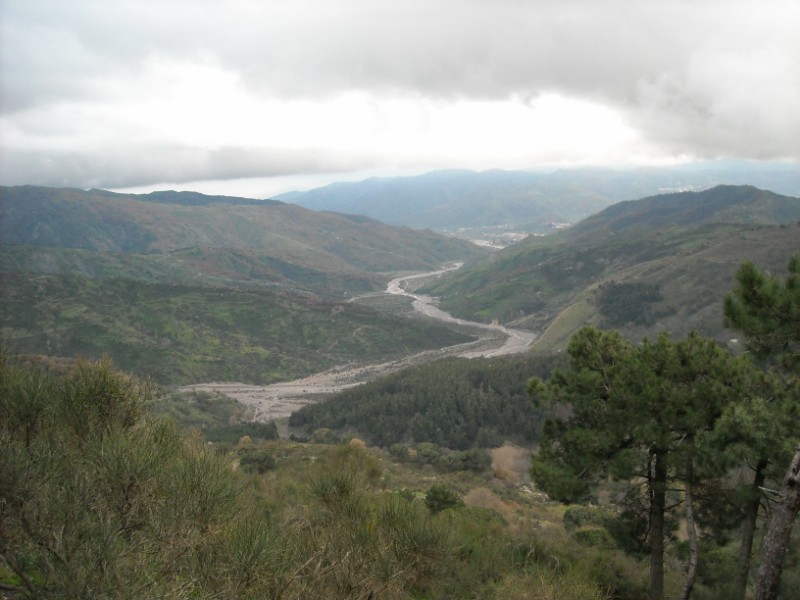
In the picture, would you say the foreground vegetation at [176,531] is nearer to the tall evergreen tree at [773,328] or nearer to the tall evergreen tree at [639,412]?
the tall evergreen tree at [639,412]

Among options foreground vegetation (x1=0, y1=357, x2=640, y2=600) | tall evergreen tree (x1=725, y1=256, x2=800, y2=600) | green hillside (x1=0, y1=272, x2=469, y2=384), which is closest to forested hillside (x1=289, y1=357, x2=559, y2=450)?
green hillside (x1=0, y1=272, x2=469, y2=384)

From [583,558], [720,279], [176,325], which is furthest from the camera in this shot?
[176,325]

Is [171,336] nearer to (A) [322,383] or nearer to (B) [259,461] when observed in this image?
(A) [322,383]

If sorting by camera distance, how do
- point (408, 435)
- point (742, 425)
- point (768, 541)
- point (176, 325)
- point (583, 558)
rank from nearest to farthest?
point (768, 541) < point (742, 425) < point (583, 558) < point (408, 435) < point (176, 325)

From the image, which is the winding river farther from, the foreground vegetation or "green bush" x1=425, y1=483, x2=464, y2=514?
the foreground vegetation

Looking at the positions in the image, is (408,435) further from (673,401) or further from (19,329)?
(19,329)

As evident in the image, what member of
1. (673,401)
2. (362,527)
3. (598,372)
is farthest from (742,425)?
(362,527)

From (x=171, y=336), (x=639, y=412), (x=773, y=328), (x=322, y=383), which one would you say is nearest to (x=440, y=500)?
(x=639, y=412)
